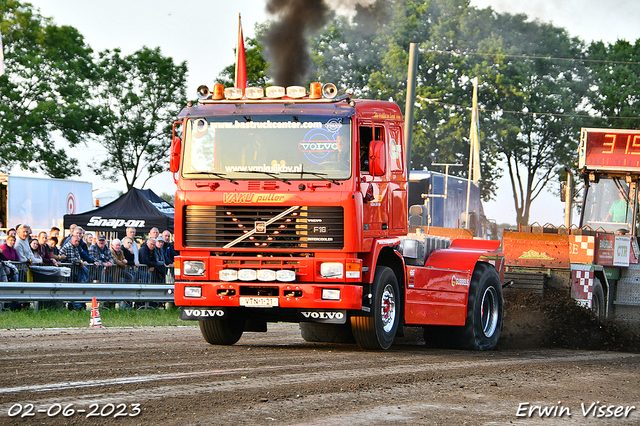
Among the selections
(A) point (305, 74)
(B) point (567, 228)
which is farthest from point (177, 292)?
(B) point (567, 228)

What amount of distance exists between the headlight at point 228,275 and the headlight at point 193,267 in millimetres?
271

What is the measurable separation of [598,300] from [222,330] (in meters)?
8.27

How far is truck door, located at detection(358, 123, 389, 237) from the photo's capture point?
1118 cm

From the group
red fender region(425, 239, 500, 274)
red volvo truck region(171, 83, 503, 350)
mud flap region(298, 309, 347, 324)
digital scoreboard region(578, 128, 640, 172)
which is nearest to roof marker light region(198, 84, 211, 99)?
red volvo truck region(171, 83, 503, 350)

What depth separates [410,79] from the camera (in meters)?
21.3

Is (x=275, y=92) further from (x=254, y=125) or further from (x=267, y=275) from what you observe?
(x=267, y=275)

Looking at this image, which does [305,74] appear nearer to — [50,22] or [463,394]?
[463,394]

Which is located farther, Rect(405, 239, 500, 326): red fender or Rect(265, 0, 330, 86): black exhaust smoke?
Rect(265, 0, 330, 86): black exhaust smoke

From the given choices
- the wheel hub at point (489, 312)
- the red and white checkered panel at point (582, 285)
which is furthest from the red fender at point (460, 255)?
the red and white checkered panel at point (582, 285)

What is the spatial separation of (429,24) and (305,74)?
38961 mm

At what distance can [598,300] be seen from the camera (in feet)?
56.0

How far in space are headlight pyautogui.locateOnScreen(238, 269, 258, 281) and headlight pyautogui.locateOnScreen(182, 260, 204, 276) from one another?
0.54m

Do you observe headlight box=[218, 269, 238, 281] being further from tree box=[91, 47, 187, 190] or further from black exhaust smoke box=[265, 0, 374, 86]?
tree box=[91, 47, 187, 190]

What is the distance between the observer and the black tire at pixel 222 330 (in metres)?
12.2
